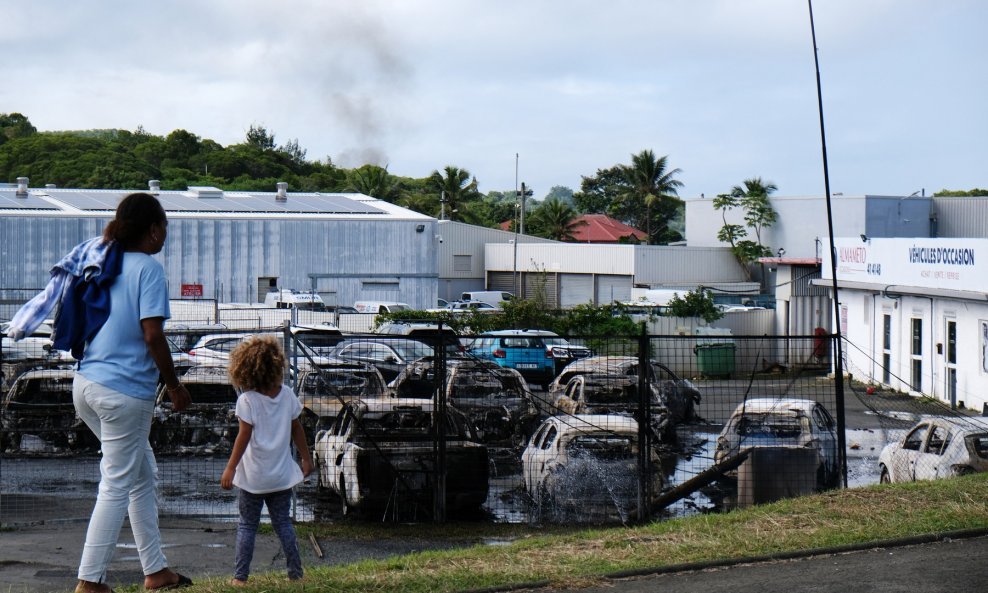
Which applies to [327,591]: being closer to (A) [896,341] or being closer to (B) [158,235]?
(B) [158,235]

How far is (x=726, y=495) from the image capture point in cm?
1062

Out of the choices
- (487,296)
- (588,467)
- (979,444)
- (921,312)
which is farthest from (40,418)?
(487,296)

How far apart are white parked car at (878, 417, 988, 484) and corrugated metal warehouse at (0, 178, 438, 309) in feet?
110

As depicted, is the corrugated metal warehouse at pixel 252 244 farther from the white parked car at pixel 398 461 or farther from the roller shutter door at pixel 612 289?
the white parked car at pixel 398 461

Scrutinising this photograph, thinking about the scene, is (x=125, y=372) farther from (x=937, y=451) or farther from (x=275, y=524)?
(x=937, y=451)

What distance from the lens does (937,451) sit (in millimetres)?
11922

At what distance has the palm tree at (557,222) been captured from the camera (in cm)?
7756

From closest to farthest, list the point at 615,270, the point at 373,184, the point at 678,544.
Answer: the point at 678,544 → the point at 615,270 → the point at 373,184

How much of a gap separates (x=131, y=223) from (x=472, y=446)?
588 centimetres

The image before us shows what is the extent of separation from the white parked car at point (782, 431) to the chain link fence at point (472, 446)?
21 millimetres

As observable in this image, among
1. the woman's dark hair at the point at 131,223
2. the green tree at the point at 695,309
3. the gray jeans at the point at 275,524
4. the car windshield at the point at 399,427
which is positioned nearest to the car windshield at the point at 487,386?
the car windshield at the point at 399,427

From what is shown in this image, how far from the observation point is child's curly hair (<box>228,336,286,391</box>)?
20.0ft

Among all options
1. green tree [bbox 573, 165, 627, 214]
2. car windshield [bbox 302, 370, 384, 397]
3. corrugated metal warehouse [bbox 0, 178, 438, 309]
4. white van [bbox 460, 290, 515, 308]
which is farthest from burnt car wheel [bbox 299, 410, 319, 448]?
green tree [bbox 573, 165, 627, 214]

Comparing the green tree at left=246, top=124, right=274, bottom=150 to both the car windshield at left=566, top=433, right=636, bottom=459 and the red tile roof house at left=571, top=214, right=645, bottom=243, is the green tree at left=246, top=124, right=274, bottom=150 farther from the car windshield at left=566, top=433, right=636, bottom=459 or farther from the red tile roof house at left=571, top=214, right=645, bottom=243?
the car windshield at left=566, top=433, right=636, bottom=459
